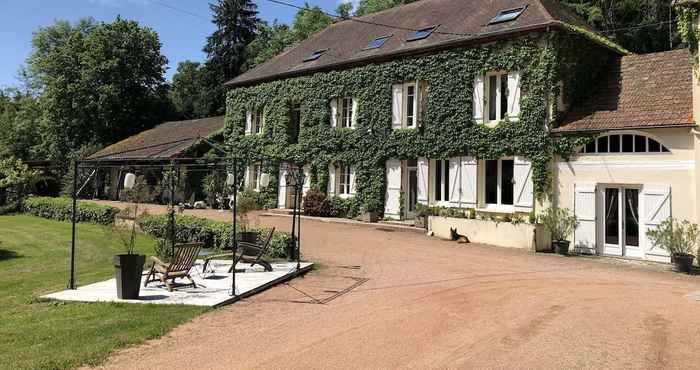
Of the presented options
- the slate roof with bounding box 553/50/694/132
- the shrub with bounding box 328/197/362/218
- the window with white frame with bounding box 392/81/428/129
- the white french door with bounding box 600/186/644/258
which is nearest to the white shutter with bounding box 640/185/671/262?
the white french door with bounding box 600/186/644/258

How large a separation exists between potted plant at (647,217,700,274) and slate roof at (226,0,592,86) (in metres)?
6.59

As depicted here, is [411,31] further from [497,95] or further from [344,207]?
[344,207]

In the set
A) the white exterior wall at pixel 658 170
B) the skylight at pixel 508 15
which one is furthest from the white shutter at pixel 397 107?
the white exterior wall at pixel 658 170

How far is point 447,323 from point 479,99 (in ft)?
38.2

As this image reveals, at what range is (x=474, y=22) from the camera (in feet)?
58.5

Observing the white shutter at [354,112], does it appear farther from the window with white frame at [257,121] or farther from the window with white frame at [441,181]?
the window with white frame at [257,121]

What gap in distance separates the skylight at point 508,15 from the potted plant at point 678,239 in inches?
325

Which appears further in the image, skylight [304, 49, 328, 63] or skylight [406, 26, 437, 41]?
skylight [304, 49, 328, 63]

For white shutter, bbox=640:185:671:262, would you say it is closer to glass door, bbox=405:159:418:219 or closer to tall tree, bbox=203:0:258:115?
glass door, bbox=405:159:418:219

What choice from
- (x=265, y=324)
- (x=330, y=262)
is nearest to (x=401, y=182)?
(x=330, y=262)

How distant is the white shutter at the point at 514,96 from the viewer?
15.5 m

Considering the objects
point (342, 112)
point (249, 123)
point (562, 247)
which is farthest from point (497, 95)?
point (249, 123)

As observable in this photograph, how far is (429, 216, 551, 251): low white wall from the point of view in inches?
513

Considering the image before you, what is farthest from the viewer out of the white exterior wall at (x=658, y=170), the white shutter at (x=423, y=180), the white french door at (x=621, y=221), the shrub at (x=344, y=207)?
the shrub at (x=344, y=207)
